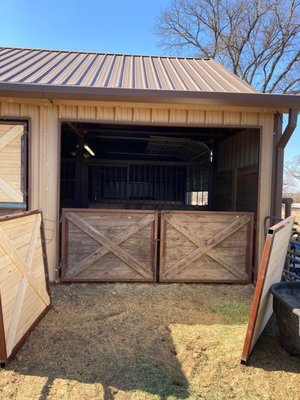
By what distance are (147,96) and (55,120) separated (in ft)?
4.21

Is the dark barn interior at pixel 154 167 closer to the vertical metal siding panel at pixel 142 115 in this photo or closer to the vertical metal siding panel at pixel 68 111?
the vertical metal siding panel at pixel 68 111

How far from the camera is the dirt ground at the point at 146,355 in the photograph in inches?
86.4

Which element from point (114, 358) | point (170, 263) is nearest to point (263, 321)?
point (114, 358)

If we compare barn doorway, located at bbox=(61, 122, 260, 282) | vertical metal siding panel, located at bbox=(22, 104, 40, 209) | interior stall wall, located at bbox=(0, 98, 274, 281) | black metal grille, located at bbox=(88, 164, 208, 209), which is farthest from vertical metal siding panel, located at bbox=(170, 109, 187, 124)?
black metal grille, located at bbox=(88, 164, 208, 209)

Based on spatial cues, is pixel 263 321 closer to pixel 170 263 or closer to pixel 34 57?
pixel 170 263

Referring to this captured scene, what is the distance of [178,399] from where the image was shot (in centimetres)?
210

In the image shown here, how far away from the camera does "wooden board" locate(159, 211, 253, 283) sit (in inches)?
172

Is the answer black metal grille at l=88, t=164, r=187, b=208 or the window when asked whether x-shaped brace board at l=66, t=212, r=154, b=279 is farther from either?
black metal grille at l=88, t=164, r=187, b=208

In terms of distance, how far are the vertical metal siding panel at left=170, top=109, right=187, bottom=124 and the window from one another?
6.42ft

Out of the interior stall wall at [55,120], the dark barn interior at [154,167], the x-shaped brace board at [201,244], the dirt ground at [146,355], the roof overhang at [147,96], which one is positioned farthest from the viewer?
the dark barn interior at [154,167]

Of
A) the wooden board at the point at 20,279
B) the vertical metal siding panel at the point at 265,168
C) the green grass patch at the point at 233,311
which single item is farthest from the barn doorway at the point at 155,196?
the wooden board at the point at 20,279

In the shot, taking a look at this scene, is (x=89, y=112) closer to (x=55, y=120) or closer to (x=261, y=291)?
(x=55, y=120)

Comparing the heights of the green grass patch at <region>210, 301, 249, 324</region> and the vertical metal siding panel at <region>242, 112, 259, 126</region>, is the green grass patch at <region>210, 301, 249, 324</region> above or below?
below

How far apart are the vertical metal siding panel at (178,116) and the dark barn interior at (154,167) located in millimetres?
1606
